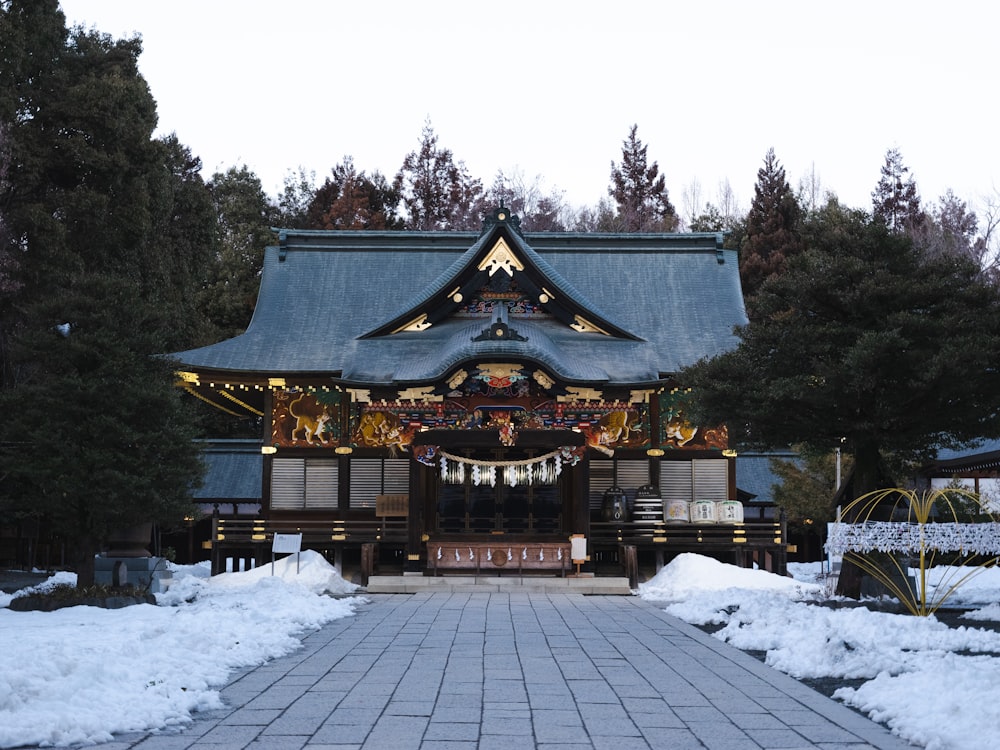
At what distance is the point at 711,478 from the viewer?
81.9ft

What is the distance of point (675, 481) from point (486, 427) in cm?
511

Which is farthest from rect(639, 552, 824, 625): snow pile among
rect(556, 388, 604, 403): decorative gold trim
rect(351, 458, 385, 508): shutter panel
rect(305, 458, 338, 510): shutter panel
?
rect(305, 458, 338, 510): shutter panel

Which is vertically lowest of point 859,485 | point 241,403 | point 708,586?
point 708,586

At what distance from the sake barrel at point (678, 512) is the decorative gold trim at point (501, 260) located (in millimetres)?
6660

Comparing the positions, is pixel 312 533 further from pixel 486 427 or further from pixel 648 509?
pixel 648 509

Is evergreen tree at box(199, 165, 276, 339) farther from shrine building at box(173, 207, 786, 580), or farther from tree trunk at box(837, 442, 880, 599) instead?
tree trunk at box(837, 442, 880, 599)

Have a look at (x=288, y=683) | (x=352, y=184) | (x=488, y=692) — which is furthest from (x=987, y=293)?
(x=352, y=184)

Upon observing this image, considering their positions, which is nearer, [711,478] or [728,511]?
[728,511]

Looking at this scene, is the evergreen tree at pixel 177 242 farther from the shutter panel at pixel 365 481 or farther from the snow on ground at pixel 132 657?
the snow on ground at pixel 132 657

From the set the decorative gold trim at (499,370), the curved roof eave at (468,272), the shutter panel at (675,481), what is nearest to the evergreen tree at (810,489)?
the shutter panel at (675,481)

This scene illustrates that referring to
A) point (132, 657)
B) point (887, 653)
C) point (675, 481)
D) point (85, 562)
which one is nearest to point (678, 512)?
point (675, 481)

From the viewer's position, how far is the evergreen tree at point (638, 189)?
5544 cm

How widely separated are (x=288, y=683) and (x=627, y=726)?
129 inches

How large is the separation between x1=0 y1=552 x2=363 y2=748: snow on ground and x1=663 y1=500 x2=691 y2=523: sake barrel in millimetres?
9582
